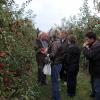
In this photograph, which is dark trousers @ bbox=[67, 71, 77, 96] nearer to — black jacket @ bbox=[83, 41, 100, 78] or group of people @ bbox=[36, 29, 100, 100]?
group of people @ bbox=[36, 29, 100, 100]

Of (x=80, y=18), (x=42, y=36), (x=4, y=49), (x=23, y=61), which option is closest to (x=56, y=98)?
(x=23, y=61)

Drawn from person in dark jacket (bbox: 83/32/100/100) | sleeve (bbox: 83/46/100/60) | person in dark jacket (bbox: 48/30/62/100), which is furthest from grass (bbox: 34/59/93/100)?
sleeve (bbox: 83/46/100/60)

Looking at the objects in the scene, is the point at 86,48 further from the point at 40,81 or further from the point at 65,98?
the point at 40,81

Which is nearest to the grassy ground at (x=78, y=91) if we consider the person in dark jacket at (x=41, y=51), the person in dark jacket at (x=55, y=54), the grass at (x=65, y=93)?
the grass at (x=65, y=93)

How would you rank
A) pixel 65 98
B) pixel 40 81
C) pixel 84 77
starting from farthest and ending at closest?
pixel 84 77 < pixel 40 81 < pixel 65 98

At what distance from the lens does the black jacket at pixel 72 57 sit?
11570mm

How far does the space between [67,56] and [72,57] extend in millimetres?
153

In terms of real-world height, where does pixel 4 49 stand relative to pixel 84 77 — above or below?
above

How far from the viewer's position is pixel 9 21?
26.7 ft

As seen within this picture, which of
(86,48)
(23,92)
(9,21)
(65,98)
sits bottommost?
(65,98)

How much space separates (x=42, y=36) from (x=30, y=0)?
2558 mm

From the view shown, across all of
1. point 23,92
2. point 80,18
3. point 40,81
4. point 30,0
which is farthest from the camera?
point 80,18

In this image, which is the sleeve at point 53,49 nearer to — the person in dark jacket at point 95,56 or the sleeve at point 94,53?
the person in dark jacket at point 95,56

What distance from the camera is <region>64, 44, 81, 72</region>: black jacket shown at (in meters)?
11.6
